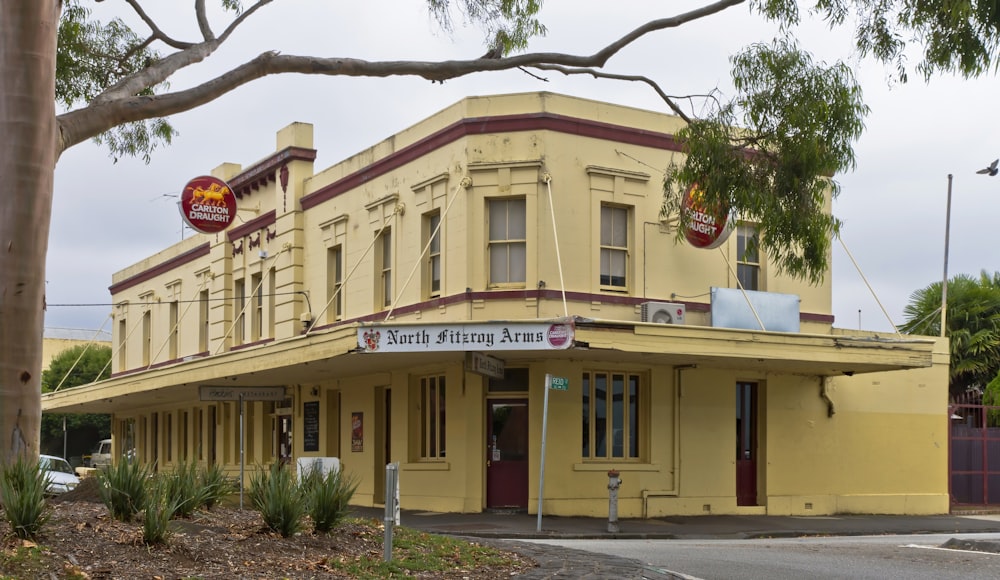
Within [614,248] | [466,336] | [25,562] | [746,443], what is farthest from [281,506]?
[746,443]

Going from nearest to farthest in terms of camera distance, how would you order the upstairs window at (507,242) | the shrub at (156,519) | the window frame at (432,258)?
the shrub at (156,519) → the upstairs window at (507,242) → the window frame at (432,258)

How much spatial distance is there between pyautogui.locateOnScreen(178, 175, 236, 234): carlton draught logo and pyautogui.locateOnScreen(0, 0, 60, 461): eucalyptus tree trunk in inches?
769

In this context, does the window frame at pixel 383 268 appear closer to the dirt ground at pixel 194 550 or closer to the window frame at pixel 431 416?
the window frame at pixel 431 416

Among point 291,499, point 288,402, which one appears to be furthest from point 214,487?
point 288,402

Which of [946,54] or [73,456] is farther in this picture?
[73,456]

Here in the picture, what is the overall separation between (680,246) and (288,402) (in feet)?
39.2

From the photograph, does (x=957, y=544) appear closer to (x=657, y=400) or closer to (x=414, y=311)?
(x=657, y=400)

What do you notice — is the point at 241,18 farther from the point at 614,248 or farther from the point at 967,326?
the point at 967,326

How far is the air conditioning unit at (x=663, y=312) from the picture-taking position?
2283cm

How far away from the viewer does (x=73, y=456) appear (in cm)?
6819

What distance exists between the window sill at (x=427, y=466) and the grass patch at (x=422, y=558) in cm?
1097

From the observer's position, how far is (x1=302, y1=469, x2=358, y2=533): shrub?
1058 cm

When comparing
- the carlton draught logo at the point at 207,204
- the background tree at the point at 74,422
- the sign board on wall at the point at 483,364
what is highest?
the carlton draught logo at the point at 207,204

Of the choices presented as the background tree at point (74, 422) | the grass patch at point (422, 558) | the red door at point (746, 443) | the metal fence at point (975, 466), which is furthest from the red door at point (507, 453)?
the background tree at point (74, 422)
